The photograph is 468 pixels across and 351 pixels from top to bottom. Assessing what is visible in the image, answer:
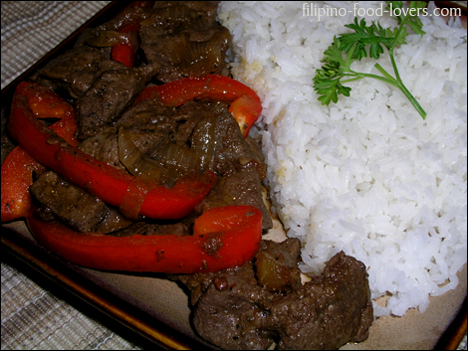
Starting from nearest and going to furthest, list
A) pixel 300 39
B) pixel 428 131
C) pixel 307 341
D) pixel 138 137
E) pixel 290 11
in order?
pixel 307 341 < pixel 138 137 < pixel 428 131 < pixel 300 39 < pixel 290 11

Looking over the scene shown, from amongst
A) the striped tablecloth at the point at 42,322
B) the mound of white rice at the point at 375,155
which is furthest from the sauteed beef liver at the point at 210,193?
the striped tablecloth at the point at 42,322

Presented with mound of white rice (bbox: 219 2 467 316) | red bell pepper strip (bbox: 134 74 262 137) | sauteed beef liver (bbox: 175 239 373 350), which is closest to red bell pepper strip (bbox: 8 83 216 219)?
sauteed beef liver (bbox: 175 239 373 350)

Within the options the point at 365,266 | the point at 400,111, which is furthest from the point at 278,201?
the point at 400,111

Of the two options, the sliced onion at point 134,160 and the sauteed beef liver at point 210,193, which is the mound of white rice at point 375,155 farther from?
the sliced onion at point 134,160

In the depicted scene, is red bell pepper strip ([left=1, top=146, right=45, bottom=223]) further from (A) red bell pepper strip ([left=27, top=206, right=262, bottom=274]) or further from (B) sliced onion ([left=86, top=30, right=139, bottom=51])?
(B) sliced onion ([left=86, top=30, right=139, bottom=51])

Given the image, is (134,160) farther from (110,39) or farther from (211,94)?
(110,39)

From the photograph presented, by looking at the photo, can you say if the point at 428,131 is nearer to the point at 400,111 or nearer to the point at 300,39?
the point at 400,111
